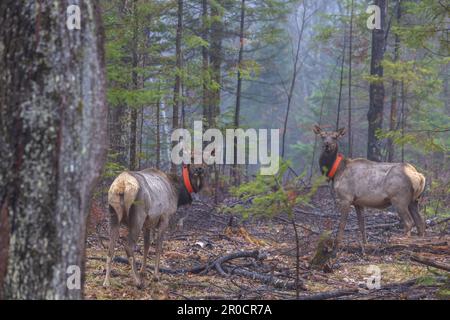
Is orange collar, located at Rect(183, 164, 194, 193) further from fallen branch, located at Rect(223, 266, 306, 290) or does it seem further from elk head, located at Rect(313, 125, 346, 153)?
elk head, located at Rect(313, 125, 346, 153)

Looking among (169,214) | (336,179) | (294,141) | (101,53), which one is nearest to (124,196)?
(169,214)

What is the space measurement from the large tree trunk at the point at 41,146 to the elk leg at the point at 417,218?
9.88m

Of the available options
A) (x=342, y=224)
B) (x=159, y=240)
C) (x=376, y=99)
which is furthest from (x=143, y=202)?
(x=376, y=99)

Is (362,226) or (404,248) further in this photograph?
(362,226)

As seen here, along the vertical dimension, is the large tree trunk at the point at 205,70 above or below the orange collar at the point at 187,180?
above

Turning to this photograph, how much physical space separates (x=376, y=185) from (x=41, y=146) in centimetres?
962

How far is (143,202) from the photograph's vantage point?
8695 mm

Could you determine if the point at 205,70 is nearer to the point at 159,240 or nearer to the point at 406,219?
the point at 406,219

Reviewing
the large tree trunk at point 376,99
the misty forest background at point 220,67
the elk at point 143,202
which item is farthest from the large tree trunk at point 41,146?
the large tree trunk at point 376,99

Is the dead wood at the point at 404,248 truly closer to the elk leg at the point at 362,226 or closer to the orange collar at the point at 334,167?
the elk leg at the point at 362,226

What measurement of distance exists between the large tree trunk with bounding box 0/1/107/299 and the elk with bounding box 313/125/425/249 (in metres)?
8.77

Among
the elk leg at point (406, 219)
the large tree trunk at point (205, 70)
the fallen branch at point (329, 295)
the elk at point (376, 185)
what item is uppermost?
the large tree trunk at point (205, 70)

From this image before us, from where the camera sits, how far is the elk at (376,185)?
12852 mm

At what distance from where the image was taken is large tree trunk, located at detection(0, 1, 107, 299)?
4789 mm
